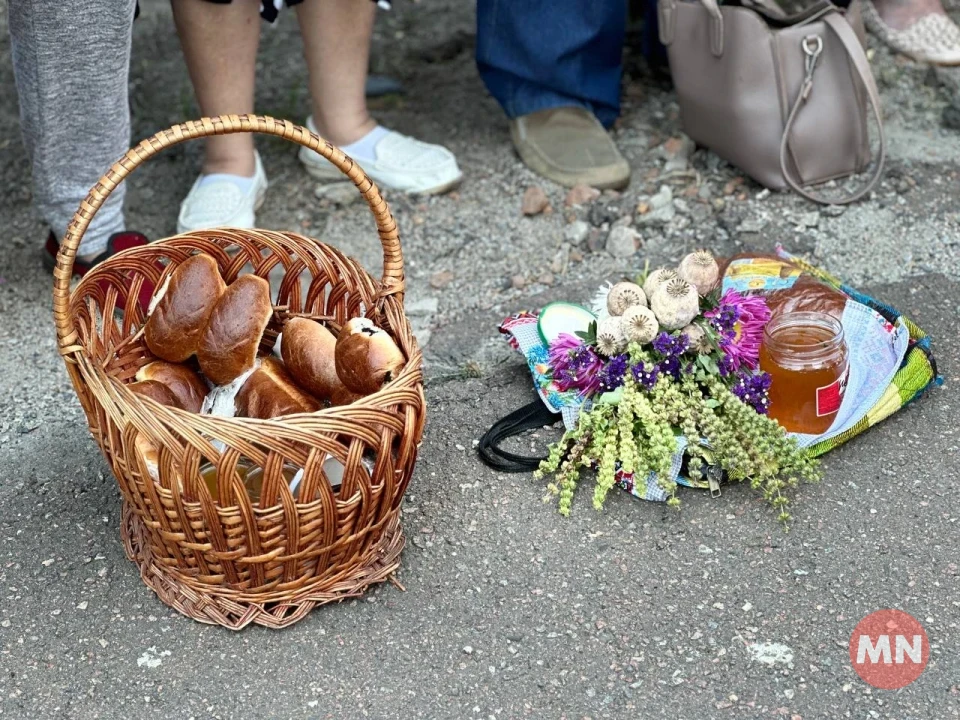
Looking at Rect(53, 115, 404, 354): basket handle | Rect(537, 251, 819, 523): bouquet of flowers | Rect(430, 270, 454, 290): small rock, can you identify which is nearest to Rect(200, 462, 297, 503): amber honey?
Rect(53, 115, 404, 354): basket handle

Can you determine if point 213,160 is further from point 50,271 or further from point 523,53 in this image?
point 523,53

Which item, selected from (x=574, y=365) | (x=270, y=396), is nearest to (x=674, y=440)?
(x=574, y=365)

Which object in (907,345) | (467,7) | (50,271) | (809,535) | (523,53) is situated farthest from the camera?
(467,7)

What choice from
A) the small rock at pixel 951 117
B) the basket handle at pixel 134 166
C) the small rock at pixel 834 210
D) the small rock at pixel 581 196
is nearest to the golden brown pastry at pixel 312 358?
the basket handle at pixel 134 166

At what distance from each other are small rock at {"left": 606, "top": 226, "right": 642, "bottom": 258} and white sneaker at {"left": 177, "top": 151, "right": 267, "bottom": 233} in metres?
0.89

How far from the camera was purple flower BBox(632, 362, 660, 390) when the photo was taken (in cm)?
186

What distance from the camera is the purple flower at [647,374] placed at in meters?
1.86

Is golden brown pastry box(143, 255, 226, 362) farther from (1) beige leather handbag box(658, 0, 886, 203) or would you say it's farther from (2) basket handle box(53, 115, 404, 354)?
(1) beige leather handbag box(658, 0, 886, 203)

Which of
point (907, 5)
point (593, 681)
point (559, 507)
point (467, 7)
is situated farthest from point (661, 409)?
point (467, 7)

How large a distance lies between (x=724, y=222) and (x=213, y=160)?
4.27 feet

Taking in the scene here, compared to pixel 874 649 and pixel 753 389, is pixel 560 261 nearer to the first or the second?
pixel 753 389

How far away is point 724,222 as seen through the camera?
105 inches

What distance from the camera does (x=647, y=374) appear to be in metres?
1.86

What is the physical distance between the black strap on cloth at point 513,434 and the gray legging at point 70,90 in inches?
40.4
